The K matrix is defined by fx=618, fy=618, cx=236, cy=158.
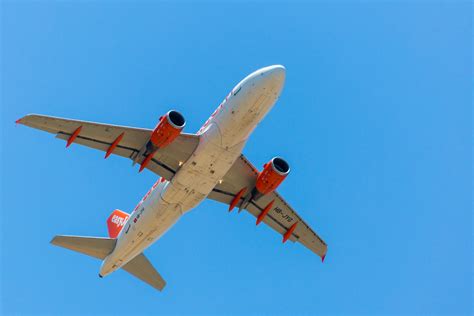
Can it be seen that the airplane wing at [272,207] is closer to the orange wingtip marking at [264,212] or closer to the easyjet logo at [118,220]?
the orange wingtip marking at [264,212]

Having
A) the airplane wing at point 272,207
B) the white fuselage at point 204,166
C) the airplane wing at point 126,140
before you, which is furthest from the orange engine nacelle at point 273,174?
the airplane wing at point 126,140

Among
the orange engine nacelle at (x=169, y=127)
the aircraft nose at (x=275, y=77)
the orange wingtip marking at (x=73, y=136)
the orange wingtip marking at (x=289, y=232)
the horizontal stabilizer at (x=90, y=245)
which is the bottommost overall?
the horizontal stabilizer at (x=90, y=245)

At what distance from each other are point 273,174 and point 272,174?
86 millimetres

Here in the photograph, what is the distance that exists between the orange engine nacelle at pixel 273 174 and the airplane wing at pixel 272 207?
1.12 meters

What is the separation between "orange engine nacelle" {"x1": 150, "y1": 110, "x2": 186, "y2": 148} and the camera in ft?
117

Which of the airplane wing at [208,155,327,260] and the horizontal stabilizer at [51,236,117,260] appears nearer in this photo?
the airplane wing at [208,155,327,260]

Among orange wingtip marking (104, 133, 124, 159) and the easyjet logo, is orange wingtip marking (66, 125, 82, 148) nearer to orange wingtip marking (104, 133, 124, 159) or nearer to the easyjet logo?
orange wingtip marking (104, 133, 124, 159)

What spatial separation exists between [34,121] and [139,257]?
44.0ft

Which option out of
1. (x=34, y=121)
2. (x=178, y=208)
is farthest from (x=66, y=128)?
(x=178, y=208)

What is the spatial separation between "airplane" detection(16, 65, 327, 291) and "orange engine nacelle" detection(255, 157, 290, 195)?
6cm

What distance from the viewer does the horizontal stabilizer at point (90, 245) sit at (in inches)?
1615

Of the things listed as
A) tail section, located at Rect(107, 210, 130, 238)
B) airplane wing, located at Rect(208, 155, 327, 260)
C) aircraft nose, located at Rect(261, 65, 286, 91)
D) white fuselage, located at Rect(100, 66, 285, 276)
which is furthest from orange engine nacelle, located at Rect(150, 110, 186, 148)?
tail section, located at Rect(107, 210, 130, 238)

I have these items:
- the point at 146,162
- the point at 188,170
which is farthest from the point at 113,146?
the point at 188,170

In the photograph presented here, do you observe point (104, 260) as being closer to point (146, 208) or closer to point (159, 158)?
point (146, 208)
